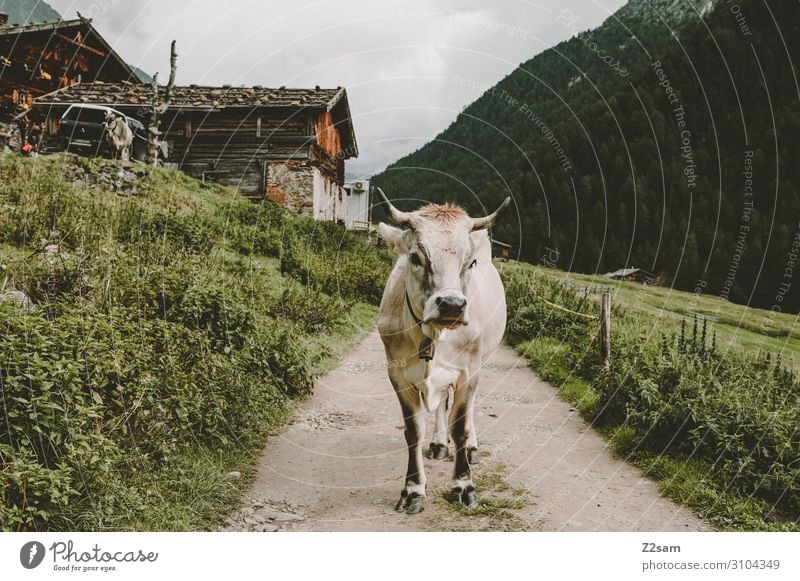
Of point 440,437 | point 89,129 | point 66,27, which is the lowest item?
point 440,437

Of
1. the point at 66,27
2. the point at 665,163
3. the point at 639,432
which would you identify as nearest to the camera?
the point at 639,432

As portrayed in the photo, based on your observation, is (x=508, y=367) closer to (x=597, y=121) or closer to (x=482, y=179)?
(x=482, y=179)

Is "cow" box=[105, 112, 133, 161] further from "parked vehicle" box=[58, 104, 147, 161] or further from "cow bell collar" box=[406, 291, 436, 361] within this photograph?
"cow bell collar" box=[406, 291, 436, 361]

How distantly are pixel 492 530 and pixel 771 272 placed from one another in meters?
30.4

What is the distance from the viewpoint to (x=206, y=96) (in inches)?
838

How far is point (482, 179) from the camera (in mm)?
11570

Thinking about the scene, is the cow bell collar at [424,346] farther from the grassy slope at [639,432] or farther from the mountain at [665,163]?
the mountain at [665,163]

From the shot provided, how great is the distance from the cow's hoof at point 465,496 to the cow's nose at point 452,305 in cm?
162

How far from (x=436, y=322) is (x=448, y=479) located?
1.81m

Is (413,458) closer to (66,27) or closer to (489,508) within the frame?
(489,508)

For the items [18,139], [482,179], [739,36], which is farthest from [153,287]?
[739,36]

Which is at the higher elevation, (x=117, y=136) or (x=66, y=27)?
(x=66, y=27)

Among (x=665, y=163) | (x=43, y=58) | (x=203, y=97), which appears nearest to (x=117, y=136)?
(x=203, y=97)

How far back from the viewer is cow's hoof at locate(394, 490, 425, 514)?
3.98m
